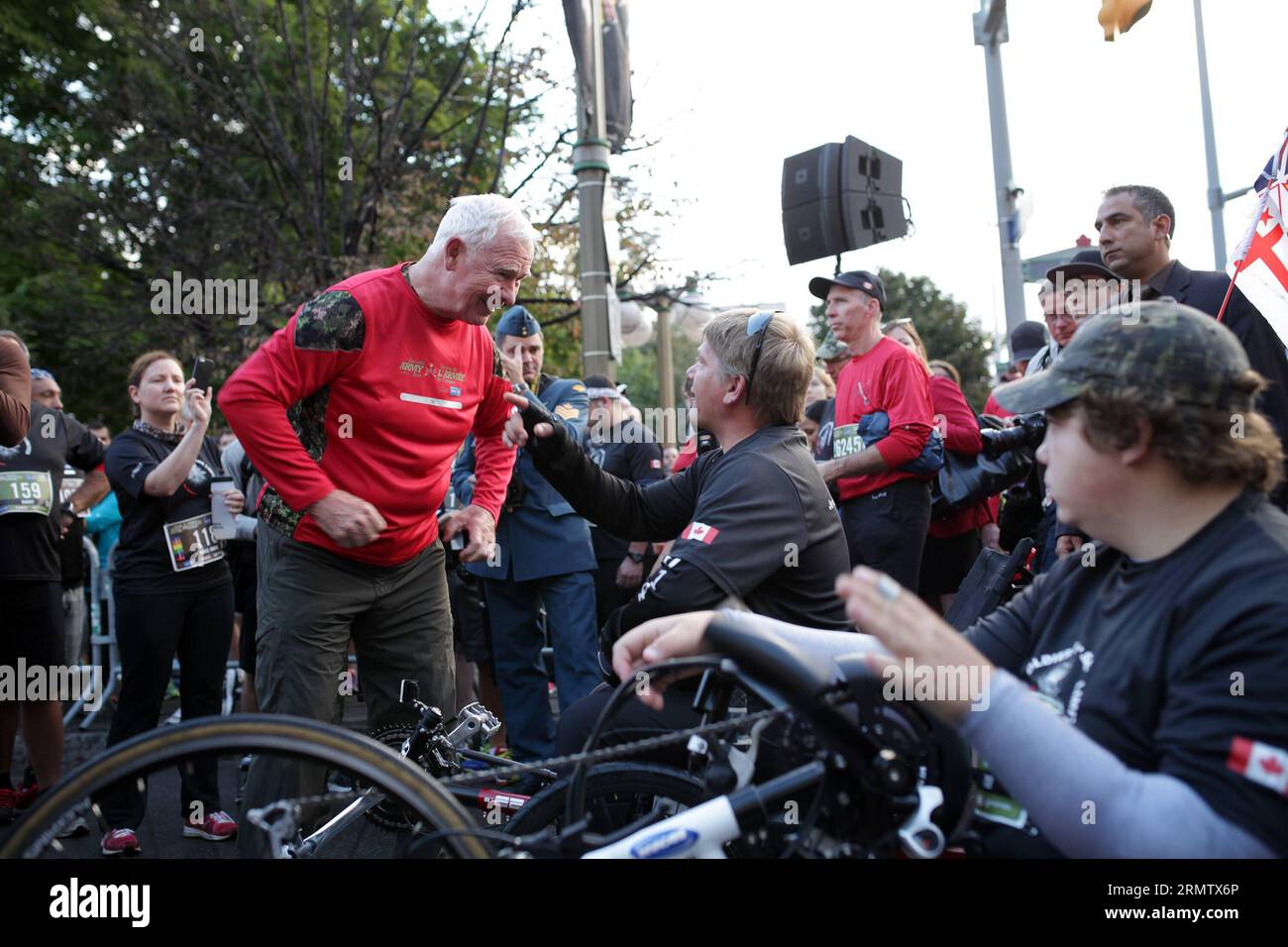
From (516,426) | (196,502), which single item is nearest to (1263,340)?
(516,426)

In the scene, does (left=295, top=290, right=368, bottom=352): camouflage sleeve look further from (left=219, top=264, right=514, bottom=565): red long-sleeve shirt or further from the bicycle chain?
the bicycle chain

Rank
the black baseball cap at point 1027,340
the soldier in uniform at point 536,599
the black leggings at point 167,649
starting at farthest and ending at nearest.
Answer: the black baseball cap at point 1027,340, the soldier in uniform at point 536,599, the black leggings at point 167,649

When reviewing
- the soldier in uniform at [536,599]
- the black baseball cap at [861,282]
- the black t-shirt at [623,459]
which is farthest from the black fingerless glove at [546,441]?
the black t-shirt at [623,459]

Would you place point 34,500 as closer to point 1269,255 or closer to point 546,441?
point 546,441

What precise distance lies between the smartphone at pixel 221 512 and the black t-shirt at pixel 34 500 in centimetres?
72

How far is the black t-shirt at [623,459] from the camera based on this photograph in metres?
6.35

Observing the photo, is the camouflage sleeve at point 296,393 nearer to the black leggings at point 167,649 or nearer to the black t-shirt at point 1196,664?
the black leggings at point 167,649

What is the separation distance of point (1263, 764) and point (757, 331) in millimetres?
1917

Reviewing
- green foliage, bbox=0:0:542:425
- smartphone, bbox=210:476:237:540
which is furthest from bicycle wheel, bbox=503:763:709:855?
green foliage, bbox=0:0:542:425

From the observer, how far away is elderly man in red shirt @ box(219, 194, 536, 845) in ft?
10.1

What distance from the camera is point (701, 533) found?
2727 mm


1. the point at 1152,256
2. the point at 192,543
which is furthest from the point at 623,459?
the point at 1152,256
